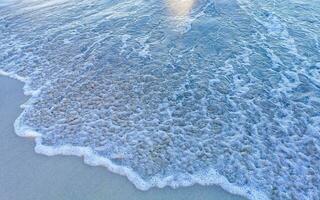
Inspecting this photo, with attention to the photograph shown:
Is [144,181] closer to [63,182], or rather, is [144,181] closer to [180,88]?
[63,182]

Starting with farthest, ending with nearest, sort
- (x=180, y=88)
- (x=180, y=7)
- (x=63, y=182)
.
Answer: (x=180, y=7) < (x=180, y=88) < (x=63, y=182)

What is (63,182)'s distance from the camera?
5371 millimetres

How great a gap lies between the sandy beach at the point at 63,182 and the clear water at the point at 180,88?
0.20m

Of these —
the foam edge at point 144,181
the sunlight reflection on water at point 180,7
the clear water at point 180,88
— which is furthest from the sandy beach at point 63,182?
the sunlight reflection on water at point 180,7

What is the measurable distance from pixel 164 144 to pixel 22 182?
2538mm

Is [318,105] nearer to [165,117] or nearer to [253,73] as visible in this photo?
[253,73]

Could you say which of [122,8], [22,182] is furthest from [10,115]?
[122,8]

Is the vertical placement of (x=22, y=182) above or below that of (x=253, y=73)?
above

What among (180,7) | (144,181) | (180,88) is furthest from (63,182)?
(180,7)

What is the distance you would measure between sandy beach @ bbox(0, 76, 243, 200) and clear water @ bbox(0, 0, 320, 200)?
0.20 m

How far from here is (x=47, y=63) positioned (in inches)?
354

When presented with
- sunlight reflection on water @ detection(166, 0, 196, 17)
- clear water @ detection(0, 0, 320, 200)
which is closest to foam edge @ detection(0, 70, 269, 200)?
clear water @ detection(0, 0, 320, 200)

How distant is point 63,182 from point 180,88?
350 centimetres

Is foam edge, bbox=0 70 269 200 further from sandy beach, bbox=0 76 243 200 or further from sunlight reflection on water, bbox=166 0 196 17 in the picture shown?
sunlight reflection on water, bbox=166 0 196 17
